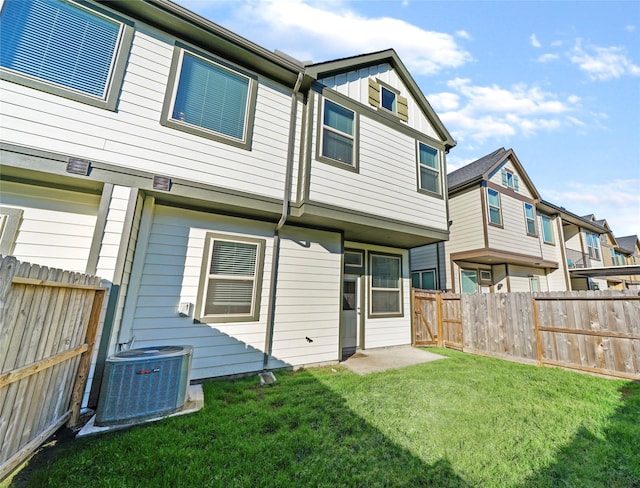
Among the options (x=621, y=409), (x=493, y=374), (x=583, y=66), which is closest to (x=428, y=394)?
(x=493, y=374)

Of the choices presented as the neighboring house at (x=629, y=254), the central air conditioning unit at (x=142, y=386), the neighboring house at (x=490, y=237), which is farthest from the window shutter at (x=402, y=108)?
the neighboring house at (x=629, y=254)

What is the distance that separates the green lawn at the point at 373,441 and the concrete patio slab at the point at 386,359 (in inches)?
43.4

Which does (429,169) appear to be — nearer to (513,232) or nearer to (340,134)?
(340,134)

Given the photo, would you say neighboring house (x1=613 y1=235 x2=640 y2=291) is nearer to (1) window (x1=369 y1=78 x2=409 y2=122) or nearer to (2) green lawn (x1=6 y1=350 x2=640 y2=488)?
(2) green lawn (x1=6 y1=350 x2=640 y2=488)

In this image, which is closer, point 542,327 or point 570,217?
point 542,327

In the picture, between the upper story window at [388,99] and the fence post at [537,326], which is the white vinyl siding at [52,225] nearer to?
the upper story window at [388,99]

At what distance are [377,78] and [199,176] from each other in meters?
5.51

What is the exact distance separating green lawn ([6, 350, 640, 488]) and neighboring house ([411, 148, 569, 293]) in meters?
6.25

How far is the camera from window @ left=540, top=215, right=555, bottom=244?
1300 cm

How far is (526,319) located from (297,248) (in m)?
6.03

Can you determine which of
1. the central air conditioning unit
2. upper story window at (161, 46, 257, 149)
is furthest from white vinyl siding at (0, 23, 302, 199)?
the central air conditioning unit

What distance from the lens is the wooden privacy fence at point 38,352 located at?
1792mm

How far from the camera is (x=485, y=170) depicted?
1029 centimetres

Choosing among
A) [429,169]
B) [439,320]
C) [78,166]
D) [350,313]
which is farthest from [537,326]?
[78,166]
